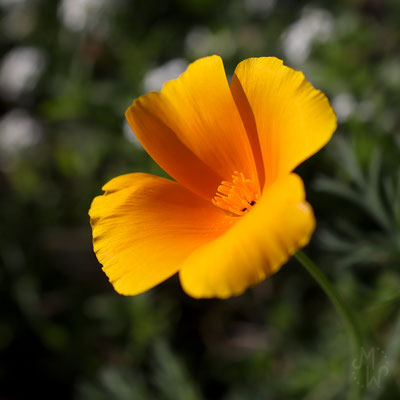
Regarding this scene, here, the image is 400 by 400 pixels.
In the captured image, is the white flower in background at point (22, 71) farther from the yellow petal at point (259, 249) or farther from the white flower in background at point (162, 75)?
the yellow petal at point (259, 249)

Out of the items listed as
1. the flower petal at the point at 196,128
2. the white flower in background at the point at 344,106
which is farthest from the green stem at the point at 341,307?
the white flower in background at the point at 344,106

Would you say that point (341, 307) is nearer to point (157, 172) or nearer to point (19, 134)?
point (157, 172)

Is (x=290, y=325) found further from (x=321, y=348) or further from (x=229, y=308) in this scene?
(x=229, y=308)

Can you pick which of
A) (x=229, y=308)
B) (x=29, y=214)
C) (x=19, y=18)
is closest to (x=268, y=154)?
(x=229, y=308)

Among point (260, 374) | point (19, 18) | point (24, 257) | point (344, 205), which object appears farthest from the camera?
point (19, 18)

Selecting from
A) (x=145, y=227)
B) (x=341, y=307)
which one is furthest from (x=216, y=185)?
(x=341, y=307)

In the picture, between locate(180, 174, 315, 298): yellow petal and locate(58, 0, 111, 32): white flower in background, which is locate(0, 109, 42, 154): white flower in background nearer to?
locate(58, 0, 111, 32): white flower in background

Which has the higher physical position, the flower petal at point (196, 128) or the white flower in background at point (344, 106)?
the flower petal at point (196, 128)
